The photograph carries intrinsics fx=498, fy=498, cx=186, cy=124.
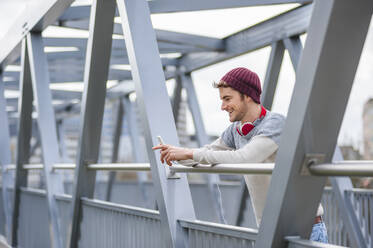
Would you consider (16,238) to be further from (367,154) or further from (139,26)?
(367,154)

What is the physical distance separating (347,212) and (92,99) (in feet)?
11.4

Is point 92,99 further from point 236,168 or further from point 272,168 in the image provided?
point 272,168

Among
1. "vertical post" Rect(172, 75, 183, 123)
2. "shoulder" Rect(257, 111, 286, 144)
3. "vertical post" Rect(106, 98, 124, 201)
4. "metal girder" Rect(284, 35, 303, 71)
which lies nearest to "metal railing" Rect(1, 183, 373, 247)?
"shoulder" Rect(257, 111, 286, 144)

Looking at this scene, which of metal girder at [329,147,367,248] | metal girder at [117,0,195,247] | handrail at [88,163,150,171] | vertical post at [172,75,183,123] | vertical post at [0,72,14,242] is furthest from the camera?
vertical post at [172,75,183,123]

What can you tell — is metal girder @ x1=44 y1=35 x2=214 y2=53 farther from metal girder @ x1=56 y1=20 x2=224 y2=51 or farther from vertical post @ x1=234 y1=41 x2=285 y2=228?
vertical post @ x1=234 y1=41 x2=285 y2=228

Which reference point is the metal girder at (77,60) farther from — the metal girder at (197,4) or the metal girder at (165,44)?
the metal girder at (197,4)

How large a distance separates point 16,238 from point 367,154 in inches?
348

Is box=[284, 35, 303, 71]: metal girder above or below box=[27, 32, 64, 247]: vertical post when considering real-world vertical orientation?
above

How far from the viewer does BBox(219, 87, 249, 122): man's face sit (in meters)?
2.92

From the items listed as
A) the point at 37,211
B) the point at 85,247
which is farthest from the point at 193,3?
the point at 37,211

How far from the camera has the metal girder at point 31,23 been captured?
6090mm

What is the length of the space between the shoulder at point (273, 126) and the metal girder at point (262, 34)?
3.95m

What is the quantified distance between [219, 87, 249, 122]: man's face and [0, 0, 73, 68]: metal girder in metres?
3.46

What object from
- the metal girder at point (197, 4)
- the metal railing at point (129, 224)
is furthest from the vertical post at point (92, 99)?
the metal girder at point (197, 4)
